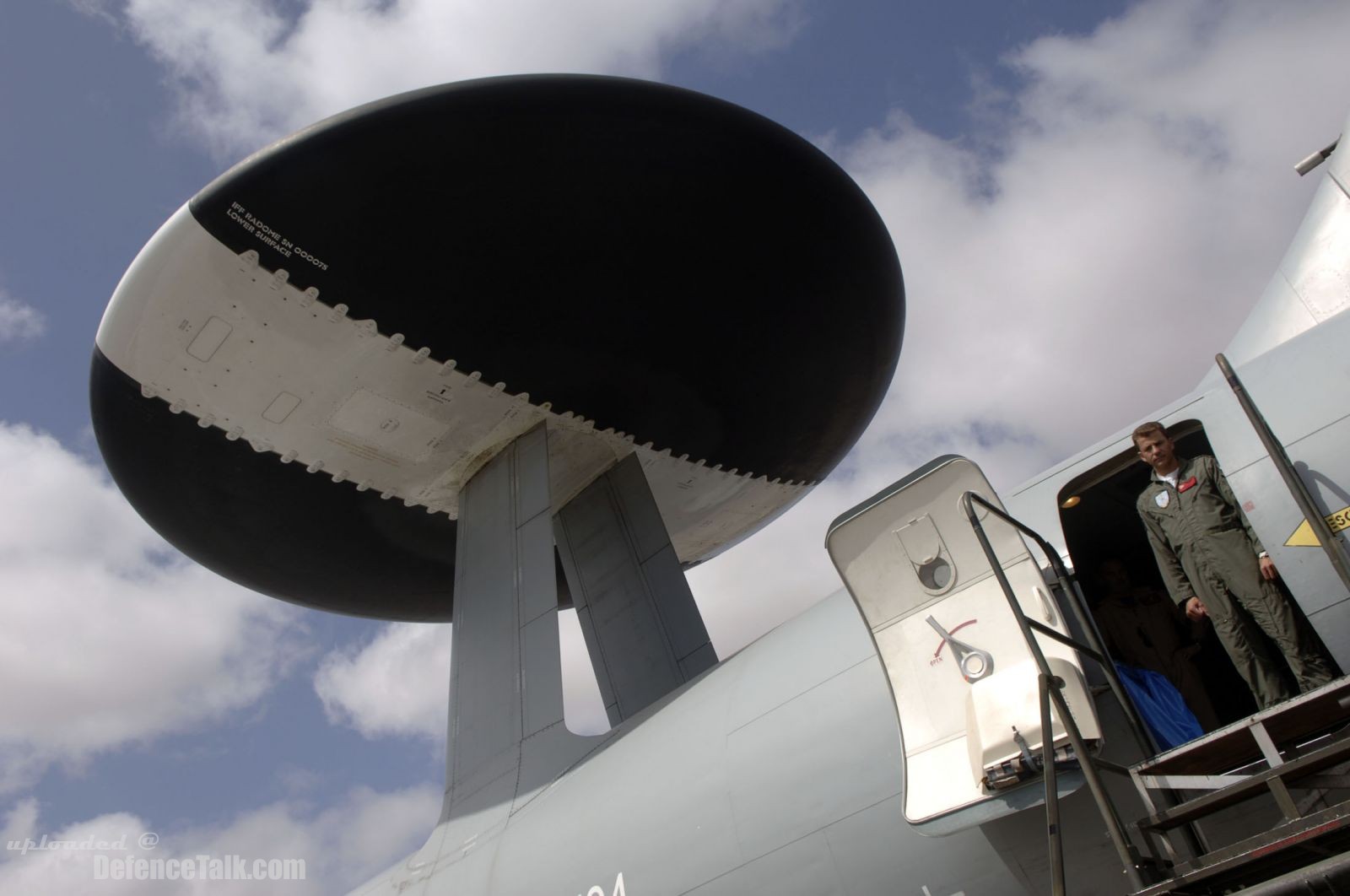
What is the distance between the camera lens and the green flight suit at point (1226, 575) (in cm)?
368

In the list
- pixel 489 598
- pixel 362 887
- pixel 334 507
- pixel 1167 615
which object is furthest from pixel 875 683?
pixel 334 507

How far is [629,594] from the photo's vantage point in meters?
9.23

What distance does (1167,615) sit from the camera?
16.3 feet

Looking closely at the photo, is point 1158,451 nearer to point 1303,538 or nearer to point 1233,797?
point 1303,538

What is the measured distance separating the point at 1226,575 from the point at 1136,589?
1393 mm

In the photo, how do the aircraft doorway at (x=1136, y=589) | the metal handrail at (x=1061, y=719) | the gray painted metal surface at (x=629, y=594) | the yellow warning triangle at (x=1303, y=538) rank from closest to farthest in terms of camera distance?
the metal handrail at (x=1061, y=719) < the yellow warning triangle at (x=1303, y=538) < the aircraft doorway at (x=1136, y=589) < the gray painted metal surface at (x=629, y=594)

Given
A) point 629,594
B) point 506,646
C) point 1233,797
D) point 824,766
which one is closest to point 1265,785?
point 1233,797

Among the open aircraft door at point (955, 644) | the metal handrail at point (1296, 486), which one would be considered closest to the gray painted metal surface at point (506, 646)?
the open aircraft door at point (955, 644)

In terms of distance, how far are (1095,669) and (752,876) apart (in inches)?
73.8

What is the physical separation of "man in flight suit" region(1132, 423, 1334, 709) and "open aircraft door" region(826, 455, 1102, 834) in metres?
0.59

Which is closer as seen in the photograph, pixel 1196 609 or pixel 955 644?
pixel 1196 609

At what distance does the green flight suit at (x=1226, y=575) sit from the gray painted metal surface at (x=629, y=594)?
5.19m

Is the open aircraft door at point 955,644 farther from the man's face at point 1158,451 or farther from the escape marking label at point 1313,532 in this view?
the escape marking label at point 1313,532

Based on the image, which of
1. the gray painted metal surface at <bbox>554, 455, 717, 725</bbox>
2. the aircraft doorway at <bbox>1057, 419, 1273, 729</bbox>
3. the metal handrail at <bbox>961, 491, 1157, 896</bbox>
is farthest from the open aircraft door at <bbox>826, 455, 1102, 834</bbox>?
the gray painted metal surface at <bbox>554, 455, 717, 725</bbox>
